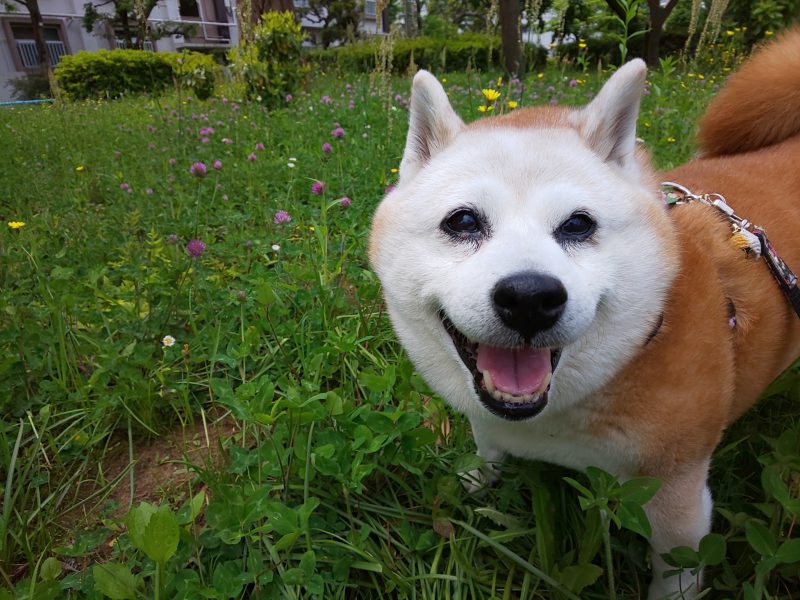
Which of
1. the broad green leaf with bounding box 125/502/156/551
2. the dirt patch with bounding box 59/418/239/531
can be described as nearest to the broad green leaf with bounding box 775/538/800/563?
the broad green leaf with bounding box 125/502/156/551

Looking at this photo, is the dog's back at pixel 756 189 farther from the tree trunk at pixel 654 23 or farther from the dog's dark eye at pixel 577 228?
the tree trunk at pixel 654 23

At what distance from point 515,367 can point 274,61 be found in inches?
254

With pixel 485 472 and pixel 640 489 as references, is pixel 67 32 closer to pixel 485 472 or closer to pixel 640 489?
pixel 485 472

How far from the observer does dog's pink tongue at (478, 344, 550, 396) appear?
1.14 meters

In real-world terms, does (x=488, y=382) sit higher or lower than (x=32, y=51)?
lower

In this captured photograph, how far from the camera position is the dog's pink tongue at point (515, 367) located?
114 centimetres

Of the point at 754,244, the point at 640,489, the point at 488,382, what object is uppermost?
the point at 754,244

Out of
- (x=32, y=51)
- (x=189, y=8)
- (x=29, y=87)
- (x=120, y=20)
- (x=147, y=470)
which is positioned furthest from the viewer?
(x=189, y=8)

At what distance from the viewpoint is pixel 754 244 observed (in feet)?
4.57

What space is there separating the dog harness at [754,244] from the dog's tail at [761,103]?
2.45 feet

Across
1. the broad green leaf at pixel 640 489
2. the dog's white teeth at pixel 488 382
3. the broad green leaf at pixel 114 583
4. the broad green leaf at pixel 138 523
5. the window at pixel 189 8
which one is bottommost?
the broad green leaf at pixel 114 583

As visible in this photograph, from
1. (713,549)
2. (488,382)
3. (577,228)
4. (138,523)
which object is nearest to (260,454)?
(138,523)

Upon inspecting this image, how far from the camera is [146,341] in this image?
2006 mm

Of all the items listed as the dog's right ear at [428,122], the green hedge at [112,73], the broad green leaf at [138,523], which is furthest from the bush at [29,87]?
the broad green leaf at [138,523]
